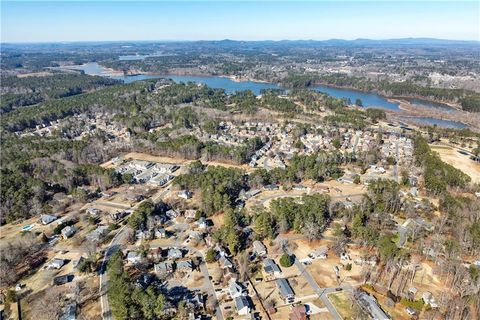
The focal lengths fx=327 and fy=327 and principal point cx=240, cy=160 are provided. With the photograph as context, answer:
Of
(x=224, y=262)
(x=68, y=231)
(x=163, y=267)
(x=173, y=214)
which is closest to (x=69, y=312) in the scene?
(x=163, y=267)

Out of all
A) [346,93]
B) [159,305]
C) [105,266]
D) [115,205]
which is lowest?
[115,205]

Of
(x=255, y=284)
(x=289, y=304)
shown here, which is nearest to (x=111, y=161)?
(x=255, y=284)

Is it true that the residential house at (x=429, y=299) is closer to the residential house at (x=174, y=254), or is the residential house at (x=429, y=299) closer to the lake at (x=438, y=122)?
the residential house at (x=174, y=254)

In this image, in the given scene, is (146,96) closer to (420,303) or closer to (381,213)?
(381,213)

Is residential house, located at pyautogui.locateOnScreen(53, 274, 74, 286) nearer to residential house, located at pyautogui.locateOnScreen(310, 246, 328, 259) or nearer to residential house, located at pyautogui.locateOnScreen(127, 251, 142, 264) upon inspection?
residential house, located at pyautogui.locateOnScreen(127, 251, 142, 264)

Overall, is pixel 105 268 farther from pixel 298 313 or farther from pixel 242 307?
pixel 298 313

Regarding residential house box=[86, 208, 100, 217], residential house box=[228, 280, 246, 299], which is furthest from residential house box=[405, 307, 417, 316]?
residential house box=[86, 208, 100, 217]
